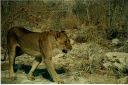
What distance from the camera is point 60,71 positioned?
6492mm

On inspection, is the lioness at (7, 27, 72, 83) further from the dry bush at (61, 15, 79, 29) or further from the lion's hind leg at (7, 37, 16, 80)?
the dry bush at (61, 15, 79, 29)

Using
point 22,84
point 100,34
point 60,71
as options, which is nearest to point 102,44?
point 100,34

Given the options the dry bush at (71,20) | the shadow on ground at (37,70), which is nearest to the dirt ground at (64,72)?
the shadow on ground at (37,70)

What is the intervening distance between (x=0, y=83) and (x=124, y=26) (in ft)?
4.91

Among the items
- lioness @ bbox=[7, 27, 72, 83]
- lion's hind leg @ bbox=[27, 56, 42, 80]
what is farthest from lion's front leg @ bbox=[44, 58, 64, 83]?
lion's hind leg @ bbox=[27, 56, 42, 80]

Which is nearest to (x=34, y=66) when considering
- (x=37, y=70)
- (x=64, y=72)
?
A: (x=37, y=70)

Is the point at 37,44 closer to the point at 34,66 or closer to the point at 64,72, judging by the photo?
the point at 34,66

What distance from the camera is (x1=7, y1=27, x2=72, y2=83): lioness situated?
20.9ft

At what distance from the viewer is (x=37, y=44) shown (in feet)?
21.1

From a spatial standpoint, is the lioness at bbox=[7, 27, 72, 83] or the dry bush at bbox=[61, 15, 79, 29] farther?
the dry bush at bbox=[61, 15, 79, 29]

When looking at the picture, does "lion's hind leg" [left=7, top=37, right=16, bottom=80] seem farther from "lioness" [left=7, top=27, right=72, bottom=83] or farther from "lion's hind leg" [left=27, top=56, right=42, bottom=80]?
"lion's hind leg" [left=27, top=56, right=42, bottom=80]

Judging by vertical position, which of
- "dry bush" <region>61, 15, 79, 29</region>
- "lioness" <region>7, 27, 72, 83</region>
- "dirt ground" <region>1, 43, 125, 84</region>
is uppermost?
"dry bush" <region>61, 15, 79, 29</region>

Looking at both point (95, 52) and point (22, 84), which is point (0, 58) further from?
point (95, 52)

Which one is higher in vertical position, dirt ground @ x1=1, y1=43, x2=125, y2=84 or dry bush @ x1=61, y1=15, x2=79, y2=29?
dry bush @ x1=61, y1=15, x2=79, y2=29
